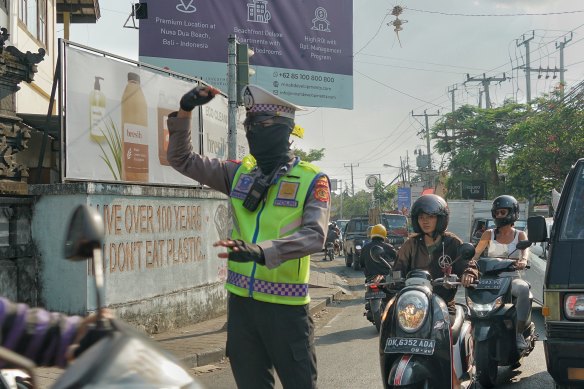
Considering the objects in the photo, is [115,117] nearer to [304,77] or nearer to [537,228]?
[537,228]

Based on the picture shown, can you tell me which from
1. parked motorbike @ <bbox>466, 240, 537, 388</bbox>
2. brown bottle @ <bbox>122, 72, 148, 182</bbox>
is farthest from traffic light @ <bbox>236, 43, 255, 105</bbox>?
parked motorbike @ <bbox>466, 240, 537, 388</bbox>

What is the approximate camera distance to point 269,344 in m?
3.12

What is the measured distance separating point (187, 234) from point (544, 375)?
17.1 ft

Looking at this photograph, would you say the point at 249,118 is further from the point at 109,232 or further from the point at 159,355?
the point at 109,232

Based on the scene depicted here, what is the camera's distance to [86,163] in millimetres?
8664

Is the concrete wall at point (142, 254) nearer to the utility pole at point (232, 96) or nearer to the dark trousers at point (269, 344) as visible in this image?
the utility pole at point (232, 96)

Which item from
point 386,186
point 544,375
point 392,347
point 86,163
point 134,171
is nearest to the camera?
point 392,347

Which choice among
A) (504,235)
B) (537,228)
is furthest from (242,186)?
(504,235)

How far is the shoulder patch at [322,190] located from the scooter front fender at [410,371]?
4.54 feet

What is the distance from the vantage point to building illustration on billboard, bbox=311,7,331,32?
16.5 meters

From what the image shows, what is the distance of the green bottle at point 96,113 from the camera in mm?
8773

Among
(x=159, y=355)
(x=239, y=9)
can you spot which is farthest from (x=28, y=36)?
(x=159, y=355)

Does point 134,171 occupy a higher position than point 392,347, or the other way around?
point 134,171

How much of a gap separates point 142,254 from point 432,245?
484cm
